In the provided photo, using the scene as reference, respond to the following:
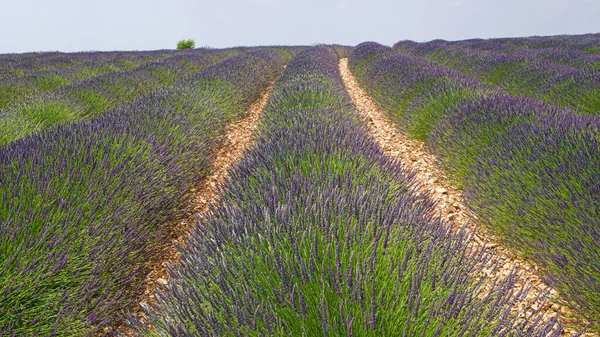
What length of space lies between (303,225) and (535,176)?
1897mm

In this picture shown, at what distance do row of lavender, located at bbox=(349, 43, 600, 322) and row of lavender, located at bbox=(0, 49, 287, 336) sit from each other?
223cm

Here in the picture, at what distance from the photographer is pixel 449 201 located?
3.88 meters

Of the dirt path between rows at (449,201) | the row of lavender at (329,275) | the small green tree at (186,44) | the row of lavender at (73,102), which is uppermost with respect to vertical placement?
the small green tree at (186,44)

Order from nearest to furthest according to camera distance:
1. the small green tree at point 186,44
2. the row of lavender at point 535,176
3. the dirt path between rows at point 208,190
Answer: the row of lavender at point 535,176 → the dirt path between rows at point 208,190 → the small green tree at point 186,44

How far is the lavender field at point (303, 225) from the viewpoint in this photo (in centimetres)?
139

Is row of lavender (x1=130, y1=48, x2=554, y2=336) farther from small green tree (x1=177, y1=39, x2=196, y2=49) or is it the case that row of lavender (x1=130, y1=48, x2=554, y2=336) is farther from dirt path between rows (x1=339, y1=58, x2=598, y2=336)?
small green tree (x1=177, y1=39, x2=196, y2=49)

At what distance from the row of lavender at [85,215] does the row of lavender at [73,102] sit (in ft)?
3.67

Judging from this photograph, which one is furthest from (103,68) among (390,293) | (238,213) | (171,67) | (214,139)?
(390,293)

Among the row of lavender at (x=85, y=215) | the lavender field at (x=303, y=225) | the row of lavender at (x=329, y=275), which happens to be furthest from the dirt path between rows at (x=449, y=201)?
the row of lavender at (x=85, y=215)

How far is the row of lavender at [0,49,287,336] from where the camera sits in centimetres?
179

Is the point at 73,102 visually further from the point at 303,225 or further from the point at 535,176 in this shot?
the point at 535,176

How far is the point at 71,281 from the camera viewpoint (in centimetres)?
197

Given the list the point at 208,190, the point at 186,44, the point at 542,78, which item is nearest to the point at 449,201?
the point at 208,190

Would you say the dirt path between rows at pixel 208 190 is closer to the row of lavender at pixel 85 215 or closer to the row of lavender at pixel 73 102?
the row of lavender at pixel 85 215
